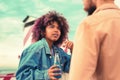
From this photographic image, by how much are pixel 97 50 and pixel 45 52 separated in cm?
77

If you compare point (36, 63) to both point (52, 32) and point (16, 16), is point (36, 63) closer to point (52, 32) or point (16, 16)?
point (52, 32)

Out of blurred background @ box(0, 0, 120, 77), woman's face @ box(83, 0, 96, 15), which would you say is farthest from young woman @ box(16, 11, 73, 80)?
blurred background @ box(0, 0, 120, 77)

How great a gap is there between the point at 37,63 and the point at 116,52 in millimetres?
746

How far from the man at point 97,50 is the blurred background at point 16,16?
5.25ft

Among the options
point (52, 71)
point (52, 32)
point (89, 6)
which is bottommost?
point (52, 71)

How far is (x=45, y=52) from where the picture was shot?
1.72 meters

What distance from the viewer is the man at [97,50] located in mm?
959

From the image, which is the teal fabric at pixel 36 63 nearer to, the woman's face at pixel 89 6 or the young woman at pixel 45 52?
the young woman at pixel 45 52

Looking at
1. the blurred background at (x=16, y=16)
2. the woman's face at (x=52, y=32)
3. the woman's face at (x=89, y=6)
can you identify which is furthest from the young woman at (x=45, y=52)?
the blurred background at (x=16, y=16)

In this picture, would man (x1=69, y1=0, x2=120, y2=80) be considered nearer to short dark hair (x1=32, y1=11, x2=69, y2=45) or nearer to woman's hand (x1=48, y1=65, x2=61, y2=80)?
woman's hand (x1=48, y1=65, x2=61, y2=80)

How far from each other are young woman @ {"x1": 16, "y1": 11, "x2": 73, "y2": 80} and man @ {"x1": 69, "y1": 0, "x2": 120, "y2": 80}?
0.60m

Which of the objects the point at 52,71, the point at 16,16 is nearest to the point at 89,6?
the point at 52,71

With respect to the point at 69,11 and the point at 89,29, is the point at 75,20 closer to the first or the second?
the point at 69,11

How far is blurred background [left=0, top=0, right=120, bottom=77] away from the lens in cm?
262
